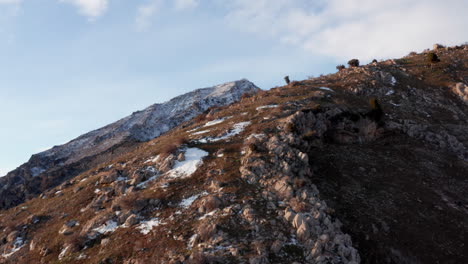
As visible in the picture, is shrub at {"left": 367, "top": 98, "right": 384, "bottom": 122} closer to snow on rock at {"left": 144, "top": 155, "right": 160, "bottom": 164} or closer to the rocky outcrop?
the rocky outcrop

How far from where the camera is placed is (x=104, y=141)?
7862cm

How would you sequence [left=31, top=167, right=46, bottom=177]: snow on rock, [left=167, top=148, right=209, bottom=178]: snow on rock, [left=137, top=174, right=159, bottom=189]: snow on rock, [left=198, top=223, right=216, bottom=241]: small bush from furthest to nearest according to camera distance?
[left=31, top=167, right=46, bottom=177]: snow on rock
[left=167, top=148, right=209, bottom=178]: snow on rock
[left=137, top=174, right=159, bottom=189]: snow on rock
[left=198, top=223, right=216, bottom=241]: small bush

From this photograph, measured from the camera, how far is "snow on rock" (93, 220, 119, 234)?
22.0 m

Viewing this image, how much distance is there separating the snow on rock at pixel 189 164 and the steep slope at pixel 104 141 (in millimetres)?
33814

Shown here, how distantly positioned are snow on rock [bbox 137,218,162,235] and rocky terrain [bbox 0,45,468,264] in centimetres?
8

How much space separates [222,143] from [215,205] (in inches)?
416

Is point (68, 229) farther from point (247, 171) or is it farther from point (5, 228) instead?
point (247, 171)

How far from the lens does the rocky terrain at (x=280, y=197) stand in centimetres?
1900

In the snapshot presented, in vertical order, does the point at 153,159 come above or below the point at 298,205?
above

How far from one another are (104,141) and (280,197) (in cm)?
6650

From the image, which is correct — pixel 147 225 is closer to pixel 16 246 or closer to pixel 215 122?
pixel 16 246

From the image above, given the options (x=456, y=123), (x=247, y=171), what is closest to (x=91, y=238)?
(x=247, y=171)

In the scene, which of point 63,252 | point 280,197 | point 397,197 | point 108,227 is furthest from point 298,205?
point 63,252

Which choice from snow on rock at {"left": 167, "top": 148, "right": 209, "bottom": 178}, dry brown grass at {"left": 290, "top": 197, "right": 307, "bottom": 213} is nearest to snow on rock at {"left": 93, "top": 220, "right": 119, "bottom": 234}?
snow on rock at {"left": 167, "top": 148, "right": 209, "bottom": 178}
